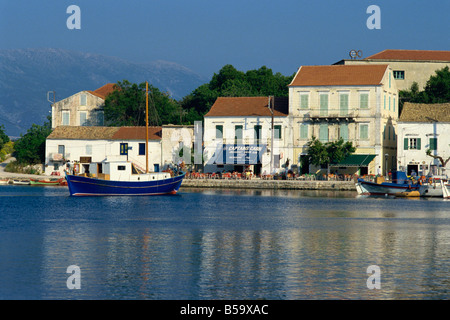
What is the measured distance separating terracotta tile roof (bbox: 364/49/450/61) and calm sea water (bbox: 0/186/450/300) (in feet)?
132

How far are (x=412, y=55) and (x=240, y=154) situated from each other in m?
29.3

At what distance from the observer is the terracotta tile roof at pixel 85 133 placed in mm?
78500

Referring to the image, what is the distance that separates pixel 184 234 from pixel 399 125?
39.7 meters

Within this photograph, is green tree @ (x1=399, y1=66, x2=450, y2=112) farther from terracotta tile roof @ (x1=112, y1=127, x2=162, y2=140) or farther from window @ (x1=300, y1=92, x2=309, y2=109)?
terracotta tile roof @ (x1=112, y1=127, x2=162, y2=140)

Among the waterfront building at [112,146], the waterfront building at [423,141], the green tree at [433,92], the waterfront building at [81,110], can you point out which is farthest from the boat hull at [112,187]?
the green tree at [433,92]

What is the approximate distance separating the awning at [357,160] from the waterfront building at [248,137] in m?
5.73

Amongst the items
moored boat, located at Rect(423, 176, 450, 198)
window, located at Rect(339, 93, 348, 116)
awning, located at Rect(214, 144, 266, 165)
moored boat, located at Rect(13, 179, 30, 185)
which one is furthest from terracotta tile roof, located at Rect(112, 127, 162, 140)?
moored boat, located at Rect(423, 176, 450, 198)

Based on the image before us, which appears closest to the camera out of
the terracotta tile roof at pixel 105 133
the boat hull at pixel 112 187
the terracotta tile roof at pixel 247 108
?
the boat hull at pixel 112 187

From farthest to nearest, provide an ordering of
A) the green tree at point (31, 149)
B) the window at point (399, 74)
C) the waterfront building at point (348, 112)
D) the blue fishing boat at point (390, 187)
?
the window at point (399, 74) < the green tree at point (31, 149) < the waterfront building at point (348, 112) < the blue fishing boat at point (390, 187)

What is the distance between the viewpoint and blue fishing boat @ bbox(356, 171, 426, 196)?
204ft

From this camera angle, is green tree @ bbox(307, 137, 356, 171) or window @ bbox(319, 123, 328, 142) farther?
window @ bbox(319, 123, 328, 142)

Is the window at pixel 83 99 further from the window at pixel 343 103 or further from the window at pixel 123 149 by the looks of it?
the window at pixel 343 103

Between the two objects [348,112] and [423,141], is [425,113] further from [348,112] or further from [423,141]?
[348,112]
